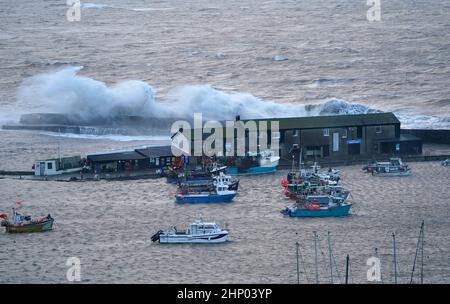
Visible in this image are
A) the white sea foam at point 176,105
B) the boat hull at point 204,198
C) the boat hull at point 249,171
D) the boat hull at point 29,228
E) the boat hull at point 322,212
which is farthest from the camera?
the white sea foam at point 176,105

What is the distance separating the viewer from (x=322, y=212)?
24625 millimetres

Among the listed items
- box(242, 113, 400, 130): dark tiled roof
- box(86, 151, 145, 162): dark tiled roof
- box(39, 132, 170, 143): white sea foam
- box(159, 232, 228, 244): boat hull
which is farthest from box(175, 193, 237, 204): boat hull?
box(39, 132, 170, 143): white sea foam

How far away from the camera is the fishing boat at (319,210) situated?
2453 centimetres

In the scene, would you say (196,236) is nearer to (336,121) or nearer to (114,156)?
(114,156)

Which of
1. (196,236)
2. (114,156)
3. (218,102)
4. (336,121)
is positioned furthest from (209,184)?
(218,102)

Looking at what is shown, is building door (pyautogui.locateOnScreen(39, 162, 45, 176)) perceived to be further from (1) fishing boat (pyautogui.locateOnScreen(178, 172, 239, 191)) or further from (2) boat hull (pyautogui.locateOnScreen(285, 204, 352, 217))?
(2) boat hull (pyautogui.locateOnScreen(285, 204, 352, 217))

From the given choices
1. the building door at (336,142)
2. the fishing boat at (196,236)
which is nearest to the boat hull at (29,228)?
the fishing boat at (196,236)

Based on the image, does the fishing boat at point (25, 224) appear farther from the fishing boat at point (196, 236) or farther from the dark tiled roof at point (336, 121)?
the dark tiled roof at point (336, 121)

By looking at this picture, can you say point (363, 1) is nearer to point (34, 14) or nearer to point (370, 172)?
point (34, 14)

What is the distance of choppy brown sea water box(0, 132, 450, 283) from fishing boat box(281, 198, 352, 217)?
0.21 m

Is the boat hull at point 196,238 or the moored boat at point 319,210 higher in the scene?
the moored boat at point 319,210

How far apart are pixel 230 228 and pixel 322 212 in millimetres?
1868
